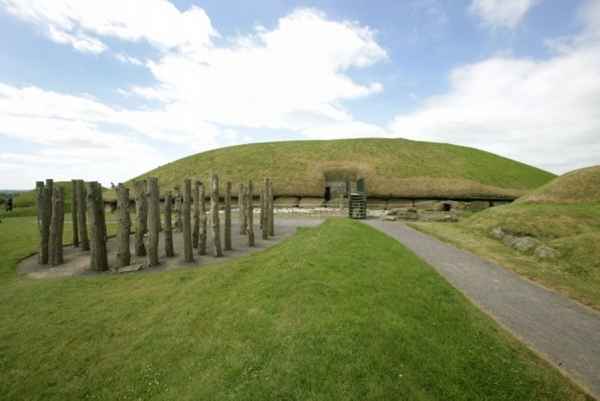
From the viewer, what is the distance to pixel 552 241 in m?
11.2

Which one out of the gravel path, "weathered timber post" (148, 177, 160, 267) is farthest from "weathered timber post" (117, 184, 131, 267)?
the gravel path

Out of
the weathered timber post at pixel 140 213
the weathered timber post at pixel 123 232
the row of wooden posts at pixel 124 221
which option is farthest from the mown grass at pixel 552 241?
the weathered timber post at pixel 140 213

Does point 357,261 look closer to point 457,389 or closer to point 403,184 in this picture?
point 457,389

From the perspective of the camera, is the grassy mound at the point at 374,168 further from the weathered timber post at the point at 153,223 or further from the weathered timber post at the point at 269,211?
the weathered timber post at the point at 153,223

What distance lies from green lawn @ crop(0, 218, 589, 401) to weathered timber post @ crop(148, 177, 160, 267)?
2220 millimetres

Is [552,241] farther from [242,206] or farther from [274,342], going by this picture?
[242,206]

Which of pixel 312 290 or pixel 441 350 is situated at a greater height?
pixel 312 290

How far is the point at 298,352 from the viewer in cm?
388

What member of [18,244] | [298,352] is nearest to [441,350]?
[298,352]

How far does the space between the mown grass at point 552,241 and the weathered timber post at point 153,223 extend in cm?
1191

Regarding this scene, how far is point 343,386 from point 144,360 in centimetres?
333

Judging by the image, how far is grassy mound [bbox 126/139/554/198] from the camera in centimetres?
3216

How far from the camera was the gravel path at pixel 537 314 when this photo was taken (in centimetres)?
452

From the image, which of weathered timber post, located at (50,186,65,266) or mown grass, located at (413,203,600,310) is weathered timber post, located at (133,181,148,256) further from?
mown grass, located at (413,203,600,310)
